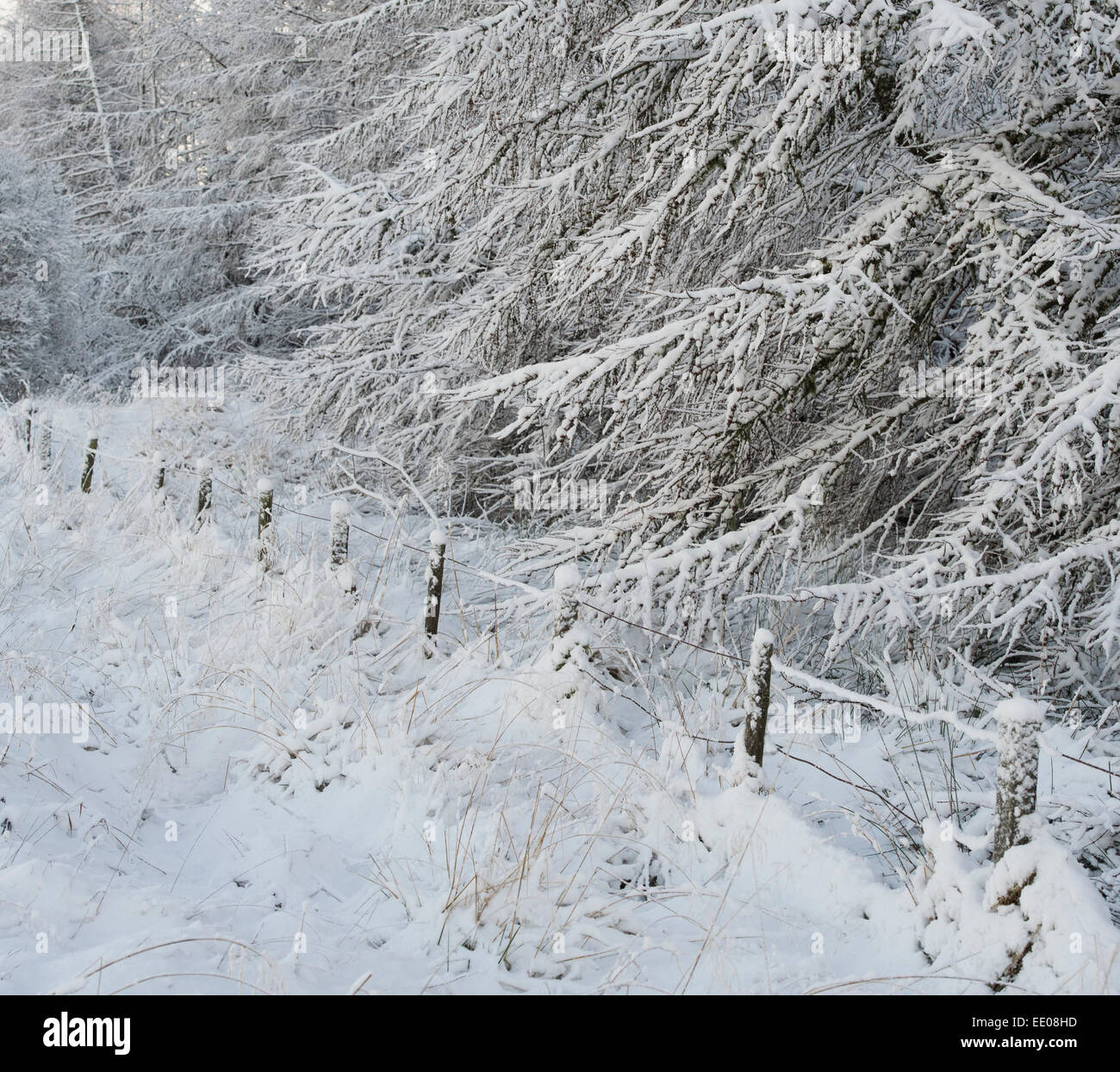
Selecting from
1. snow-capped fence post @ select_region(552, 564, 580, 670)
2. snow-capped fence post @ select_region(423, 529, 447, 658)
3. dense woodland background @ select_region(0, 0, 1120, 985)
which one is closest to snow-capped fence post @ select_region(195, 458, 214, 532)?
dense woodland background @ select_region(0, 0, 1120, 985)

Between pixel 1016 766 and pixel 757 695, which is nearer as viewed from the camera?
pixel 1016 766

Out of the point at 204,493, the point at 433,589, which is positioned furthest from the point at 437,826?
the point at 204,493

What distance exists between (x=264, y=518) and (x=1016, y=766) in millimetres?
4793

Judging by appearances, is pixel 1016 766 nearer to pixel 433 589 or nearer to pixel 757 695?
pixel 757 695

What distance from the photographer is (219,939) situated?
7.34 ft

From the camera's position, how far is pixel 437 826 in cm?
312

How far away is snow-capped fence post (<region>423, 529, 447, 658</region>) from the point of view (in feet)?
15.4

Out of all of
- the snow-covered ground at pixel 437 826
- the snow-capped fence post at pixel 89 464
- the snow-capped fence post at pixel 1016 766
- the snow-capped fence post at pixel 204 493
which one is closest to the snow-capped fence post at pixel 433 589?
the snow-covered ground at pixel 437 826

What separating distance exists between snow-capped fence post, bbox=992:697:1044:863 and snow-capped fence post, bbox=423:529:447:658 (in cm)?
290

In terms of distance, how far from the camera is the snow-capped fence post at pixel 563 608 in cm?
404

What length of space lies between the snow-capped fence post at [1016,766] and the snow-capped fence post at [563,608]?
1981 mm

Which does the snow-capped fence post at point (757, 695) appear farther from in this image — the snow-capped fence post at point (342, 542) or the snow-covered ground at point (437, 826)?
the snow-capped fence post at point (342, 542)

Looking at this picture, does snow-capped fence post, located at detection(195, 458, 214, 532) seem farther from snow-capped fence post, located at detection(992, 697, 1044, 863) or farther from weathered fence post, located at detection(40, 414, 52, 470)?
snow-capped fence post, located at detection(992, 697, 1044, 863)
